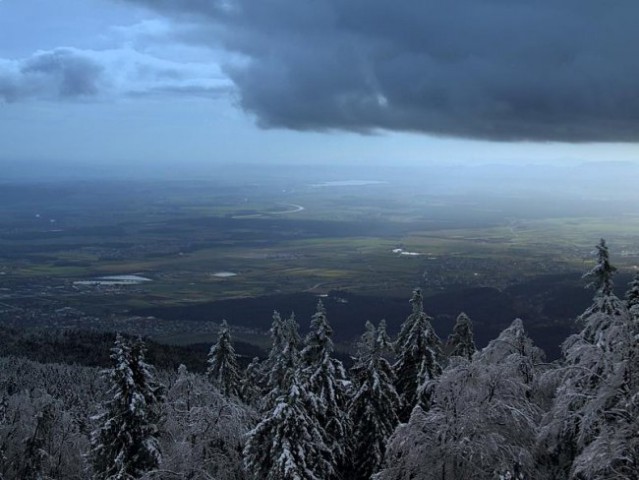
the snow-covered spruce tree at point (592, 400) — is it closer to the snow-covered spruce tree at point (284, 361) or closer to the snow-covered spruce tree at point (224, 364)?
the snow-covered spruce tree at point (284, 361)

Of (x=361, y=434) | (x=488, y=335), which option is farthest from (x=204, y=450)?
(x=488, y=335)

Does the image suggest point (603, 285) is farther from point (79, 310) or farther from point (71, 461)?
point (79, 310)

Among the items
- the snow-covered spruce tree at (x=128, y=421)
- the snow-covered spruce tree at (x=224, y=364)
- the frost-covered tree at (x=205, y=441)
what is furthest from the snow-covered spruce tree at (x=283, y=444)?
the snow-covered spruce tree at (x=224, y=364)

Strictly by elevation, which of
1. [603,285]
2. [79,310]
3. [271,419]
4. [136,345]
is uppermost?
[603,285]

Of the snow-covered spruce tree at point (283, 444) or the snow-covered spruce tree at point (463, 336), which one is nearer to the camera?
the snow-covered spruce tree at point (283, 444)

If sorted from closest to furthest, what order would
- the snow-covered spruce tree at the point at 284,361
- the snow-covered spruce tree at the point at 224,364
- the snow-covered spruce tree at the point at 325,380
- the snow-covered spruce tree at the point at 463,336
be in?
the snow-covered spruce tree at the point at 284,361 → the snow-covered spruce tree at the point at 325,380 → the snow-covered spruce tree at the point at 463,336 → the snow-covered spruce tree at the point at 224,364

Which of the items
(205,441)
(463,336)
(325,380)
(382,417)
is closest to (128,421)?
(205,441)

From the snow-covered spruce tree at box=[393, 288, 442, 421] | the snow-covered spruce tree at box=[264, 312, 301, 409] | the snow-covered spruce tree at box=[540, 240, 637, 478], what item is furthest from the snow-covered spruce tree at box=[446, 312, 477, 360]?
the snow-covered spruce tree at box=[540, 240, 637, 478]
